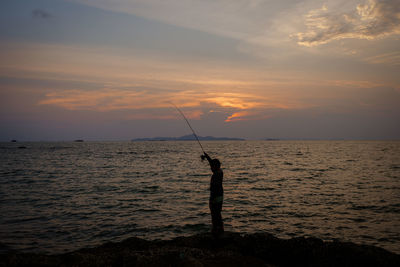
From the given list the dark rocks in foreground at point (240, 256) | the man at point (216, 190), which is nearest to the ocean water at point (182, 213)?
the dark rocks in foreground at point (240, 256)

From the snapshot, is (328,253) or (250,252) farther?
(250,252)

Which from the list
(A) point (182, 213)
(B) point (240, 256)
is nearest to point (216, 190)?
(B) point (240, 256)

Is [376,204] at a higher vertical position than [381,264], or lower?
lower

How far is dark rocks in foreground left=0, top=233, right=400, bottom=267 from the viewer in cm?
568

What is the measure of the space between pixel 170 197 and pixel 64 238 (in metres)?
7.60

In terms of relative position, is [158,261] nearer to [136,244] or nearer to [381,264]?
[136,244]

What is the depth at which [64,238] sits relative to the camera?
31.6 ft

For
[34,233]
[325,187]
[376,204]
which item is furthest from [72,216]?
[325,187]

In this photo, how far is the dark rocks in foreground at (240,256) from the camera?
5684 millimetres

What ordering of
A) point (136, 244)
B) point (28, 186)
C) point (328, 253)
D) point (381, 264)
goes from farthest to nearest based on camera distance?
point (28, 186)
point (136, 244)
point (328, 253)
point (381, 264)

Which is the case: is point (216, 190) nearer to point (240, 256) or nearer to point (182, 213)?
point (240, 256)

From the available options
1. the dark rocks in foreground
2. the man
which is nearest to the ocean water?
the dark rocks in foreground

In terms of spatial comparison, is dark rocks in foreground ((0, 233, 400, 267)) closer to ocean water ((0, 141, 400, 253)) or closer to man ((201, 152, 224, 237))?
man ((201, 152, 224, 237))

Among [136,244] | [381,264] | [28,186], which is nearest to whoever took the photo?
[381,264]
